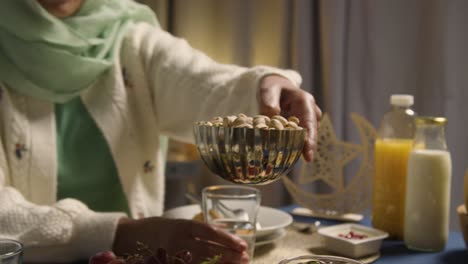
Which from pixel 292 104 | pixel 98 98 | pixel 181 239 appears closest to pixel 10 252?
pixel 181 239

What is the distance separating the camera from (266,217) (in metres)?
0.94

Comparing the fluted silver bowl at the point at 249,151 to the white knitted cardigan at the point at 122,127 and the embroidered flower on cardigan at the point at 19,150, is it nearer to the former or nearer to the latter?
the white knitted cardigan at the point at 122,127

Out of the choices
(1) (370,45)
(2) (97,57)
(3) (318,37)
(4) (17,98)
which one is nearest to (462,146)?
(1) (370,45)

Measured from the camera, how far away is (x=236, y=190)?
80 centimetres

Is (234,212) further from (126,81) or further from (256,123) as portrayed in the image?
(126,81)

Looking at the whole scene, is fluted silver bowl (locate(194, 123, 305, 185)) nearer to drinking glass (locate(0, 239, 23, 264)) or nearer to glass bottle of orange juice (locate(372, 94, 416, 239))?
drinking glass (locate(0, 239, 23, 264))

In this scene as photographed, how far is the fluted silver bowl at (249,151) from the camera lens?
22.1 inches

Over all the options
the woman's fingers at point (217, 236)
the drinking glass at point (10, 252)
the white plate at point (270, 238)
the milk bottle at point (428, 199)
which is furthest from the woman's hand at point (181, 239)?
the milk bottle at point (428, 199)

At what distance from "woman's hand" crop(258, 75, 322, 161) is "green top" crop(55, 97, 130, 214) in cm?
45

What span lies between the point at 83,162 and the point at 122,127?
0.38ft

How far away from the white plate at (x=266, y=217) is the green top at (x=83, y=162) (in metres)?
0.23

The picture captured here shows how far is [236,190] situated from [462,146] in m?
1.05

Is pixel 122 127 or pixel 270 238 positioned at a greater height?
pixel 122 127

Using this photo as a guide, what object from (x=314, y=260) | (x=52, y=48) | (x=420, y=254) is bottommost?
(x=420, y=254)
